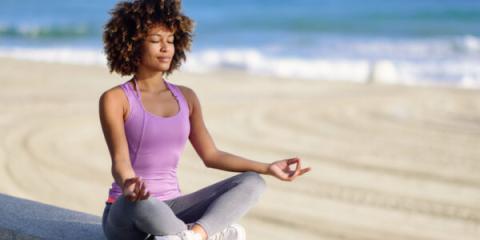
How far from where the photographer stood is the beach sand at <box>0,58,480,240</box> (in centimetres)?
556

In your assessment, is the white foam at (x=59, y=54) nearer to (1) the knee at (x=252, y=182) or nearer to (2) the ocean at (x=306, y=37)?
(2) the ocean at (x=306, y=37)

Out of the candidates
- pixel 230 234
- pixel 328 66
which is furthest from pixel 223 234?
pixel 328 66

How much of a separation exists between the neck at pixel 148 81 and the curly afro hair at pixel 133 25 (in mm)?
35

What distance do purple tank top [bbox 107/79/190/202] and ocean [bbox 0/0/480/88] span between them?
1071 cm

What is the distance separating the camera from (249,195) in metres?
3.54

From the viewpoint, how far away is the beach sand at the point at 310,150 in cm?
556

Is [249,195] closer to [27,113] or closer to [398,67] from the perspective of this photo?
[27,113]

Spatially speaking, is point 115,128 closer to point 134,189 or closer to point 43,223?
point 134,189

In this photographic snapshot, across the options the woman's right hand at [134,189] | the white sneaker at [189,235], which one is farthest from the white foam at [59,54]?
the woman's right hand at [134,189]

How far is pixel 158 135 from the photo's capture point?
136 inches

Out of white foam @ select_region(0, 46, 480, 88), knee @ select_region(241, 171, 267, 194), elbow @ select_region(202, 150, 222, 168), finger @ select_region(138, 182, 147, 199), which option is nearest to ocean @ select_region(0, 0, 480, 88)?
white foam @ select_region(0, 46, 480, 88)

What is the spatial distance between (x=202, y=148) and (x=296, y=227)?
1.67 meters

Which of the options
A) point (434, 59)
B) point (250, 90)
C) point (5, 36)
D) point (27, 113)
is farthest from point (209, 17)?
point (27, 113)

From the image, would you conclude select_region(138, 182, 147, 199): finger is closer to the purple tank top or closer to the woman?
the woman
